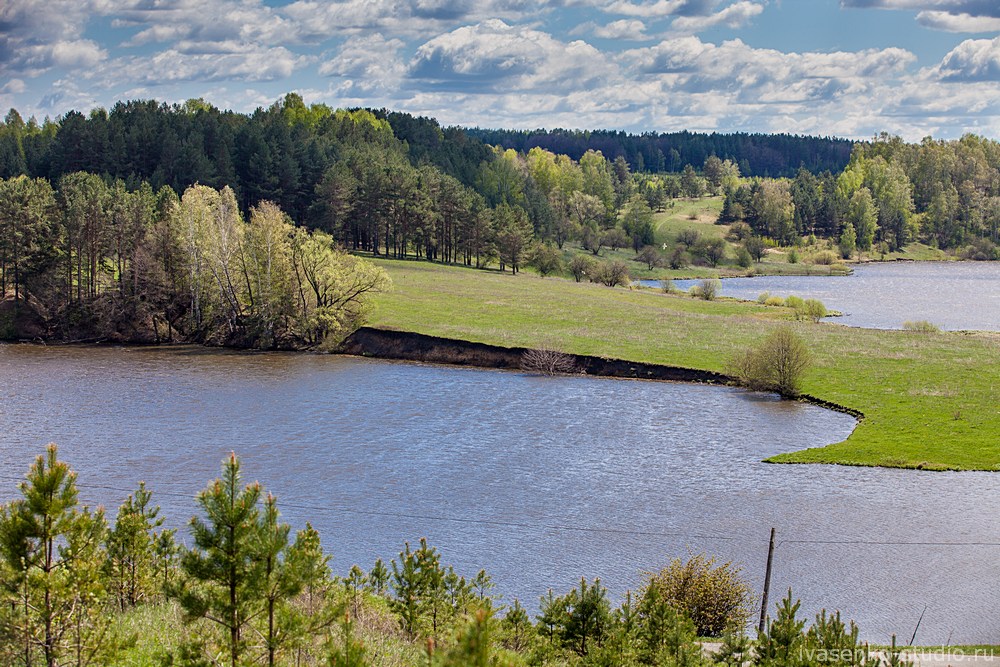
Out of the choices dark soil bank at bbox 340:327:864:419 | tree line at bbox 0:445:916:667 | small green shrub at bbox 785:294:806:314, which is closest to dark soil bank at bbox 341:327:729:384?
dark soil bank at bbox 340:327:864:419

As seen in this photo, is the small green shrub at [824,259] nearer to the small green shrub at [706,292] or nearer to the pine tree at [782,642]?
the small green shrub at [706,292]

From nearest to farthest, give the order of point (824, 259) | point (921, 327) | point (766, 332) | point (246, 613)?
point (246, 613) < point (766, 332) < point (921, 327) < point (824, 259)

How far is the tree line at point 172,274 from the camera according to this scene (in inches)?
2749

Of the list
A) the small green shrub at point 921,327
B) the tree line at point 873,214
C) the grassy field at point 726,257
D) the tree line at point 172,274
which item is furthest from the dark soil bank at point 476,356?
the tree line at point 873,214

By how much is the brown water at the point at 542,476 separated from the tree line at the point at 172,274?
39.5 feet

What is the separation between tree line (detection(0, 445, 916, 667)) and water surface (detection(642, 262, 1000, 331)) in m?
68.5

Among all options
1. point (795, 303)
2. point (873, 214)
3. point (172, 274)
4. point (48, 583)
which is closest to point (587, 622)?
point (48, 583)

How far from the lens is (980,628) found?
24078mm

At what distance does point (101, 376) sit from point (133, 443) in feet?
59.1

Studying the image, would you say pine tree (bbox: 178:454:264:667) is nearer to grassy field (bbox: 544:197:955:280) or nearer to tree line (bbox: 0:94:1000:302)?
tree line (bbox: 0:94:1000:302)

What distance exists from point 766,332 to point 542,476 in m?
34.0

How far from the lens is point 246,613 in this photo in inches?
452

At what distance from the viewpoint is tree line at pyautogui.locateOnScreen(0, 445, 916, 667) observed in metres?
11.1

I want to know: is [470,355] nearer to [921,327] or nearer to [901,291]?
[921,327]
